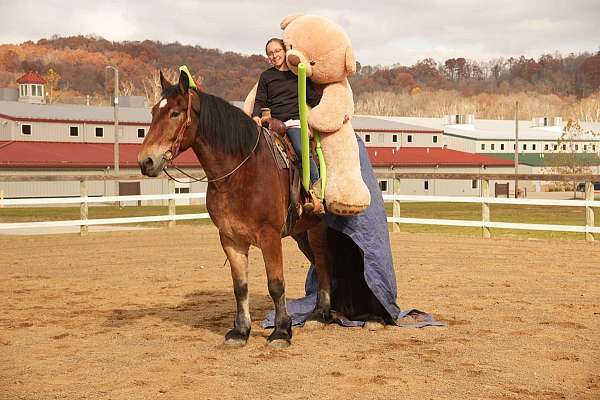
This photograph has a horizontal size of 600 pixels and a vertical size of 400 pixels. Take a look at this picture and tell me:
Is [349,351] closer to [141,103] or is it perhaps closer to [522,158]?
[141,103]

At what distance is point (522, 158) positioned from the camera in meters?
85.9

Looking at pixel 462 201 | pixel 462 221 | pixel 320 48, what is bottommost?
pixel 462 221

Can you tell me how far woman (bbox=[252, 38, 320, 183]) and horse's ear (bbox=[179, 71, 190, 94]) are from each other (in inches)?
37.4

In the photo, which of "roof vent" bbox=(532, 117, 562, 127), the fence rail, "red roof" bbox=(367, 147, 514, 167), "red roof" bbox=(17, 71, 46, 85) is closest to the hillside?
"roof vent" bbox=(532, 117, 562, 127)

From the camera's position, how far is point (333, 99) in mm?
7152

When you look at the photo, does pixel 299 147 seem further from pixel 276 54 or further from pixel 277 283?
pixel 277 283

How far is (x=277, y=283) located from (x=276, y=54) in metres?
2.11

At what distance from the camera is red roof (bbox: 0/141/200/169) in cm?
4694

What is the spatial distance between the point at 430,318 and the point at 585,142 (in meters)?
96.6

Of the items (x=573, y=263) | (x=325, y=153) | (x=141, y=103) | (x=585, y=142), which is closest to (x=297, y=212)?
(x=325, y=153)

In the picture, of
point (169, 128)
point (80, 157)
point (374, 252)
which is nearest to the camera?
point (169, 128)

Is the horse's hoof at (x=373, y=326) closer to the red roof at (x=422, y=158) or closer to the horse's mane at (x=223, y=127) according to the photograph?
the horse's mane at (x=223, y=127)

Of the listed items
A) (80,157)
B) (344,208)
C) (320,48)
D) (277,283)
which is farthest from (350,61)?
(80,157)

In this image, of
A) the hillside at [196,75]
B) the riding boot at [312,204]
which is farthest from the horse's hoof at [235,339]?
the hillside at [196,75]
